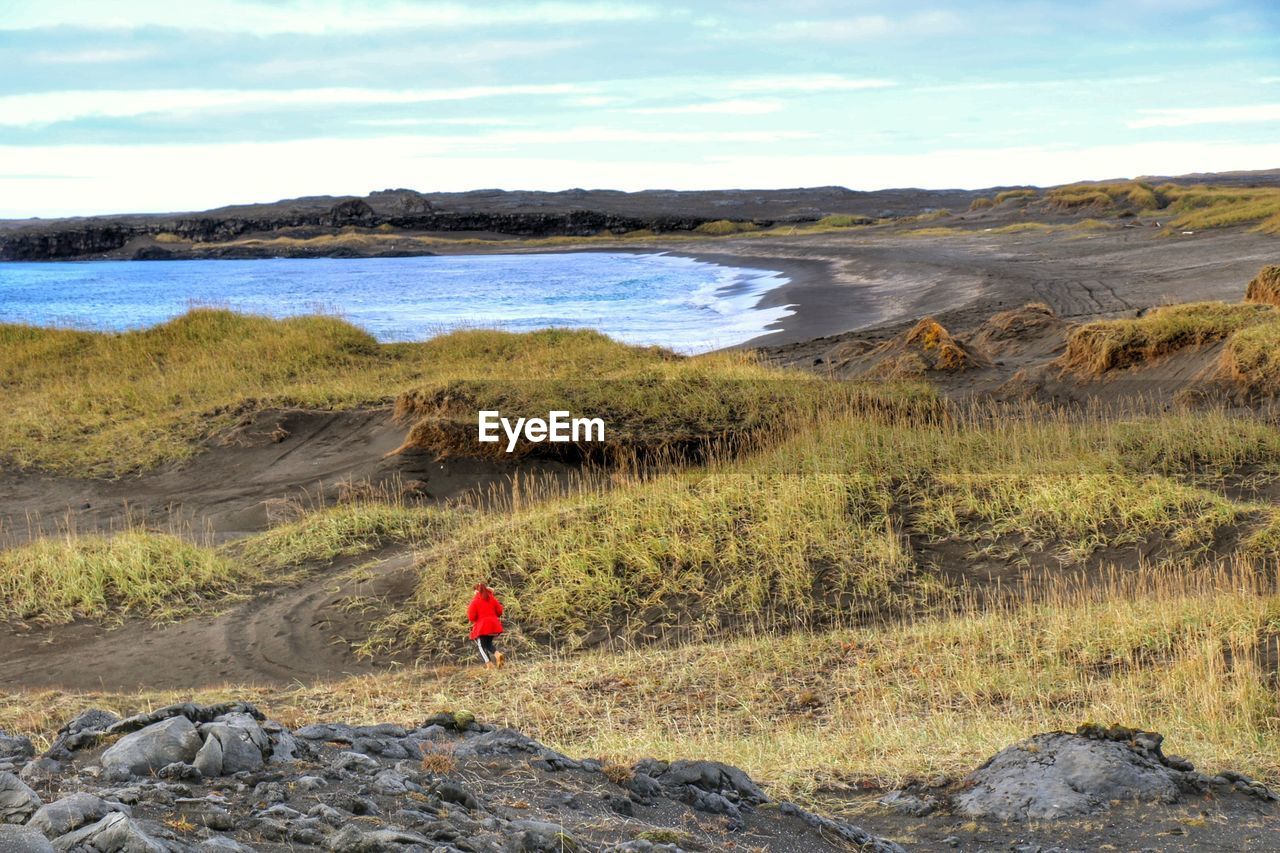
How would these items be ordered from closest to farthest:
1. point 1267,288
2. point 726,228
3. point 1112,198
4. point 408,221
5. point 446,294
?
point 1267,288, point 446,294, point 1112,198, point 726,228, point 408,221

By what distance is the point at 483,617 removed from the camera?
28.7ft

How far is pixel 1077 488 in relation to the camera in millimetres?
11016

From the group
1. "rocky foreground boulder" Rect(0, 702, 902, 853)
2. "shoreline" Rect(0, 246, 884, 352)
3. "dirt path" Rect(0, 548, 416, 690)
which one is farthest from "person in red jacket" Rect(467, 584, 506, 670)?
"shoreline" Rect(0, 246, 884, 352)

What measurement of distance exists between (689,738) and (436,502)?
28.5ft

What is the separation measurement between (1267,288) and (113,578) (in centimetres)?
1853

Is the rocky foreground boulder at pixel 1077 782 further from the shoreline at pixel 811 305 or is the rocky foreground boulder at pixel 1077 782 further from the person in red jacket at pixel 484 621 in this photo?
the shoreline at pixel 811 305

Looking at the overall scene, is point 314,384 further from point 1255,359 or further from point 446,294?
point 446,294

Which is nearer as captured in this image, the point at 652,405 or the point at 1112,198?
the point at 652,405

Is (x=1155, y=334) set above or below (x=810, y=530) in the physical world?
above

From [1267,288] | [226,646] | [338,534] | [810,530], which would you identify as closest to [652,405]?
[338,534]

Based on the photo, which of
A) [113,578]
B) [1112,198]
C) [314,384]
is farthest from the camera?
[1112,198]

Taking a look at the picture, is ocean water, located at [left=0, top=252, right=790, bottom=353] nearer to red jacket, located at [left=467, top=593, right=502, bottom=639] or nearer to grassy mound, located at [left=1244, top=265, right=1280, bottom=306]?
grassy mound, located at [left=1244, top=265, right=1280, bottom=306]

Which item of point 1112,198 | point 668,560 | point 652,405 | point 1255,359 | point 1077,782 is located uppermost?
point 1112,198

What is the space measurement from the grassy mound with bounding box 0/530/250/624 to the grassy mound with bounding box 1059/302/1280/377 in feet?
44.3
